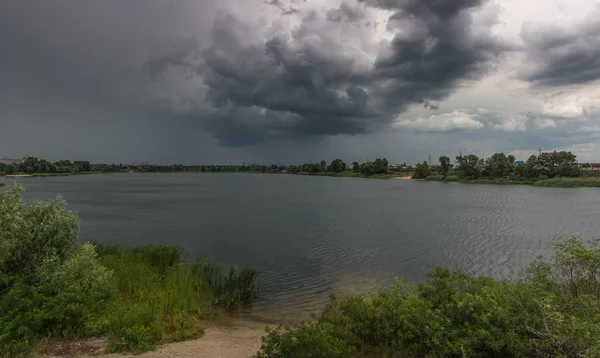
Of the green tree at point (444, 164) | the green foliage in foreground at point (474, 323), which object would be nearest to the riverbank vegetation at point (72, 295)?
the green foliage in foreground at point (474, 323)

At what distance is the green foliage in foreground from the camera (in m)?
6.71

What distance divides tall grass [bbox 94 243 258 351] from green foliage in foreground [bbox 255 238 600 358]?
3.84 metres

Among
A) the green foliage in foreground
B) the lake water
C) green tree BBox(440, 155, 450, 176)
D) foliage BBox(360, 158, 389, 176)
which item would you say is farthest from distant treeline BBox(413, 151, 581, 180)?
the green foliage in foreground

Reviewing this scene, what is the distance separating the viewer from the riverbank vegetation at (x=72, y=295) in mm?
9086

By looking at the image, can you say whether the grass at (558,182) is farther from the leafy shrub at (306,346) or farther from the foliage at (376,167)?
the leafy shrub at (306,346)

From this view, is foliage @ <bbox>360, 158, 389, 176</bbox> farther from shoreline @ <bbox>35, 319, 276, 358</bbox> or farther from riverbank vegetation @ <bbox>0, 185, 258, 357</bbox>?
shoreline @ <bbox>35, 319, 276, 358</bbox>

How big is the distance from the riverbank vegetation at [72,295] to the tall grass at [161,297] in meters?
0.03

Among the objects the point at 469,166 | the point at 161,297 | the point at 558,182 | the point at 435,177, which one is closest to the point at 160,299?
the point at 161,297

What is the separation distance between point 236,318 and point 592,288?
1185 cm

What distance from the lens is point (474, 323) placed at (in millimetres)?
7918

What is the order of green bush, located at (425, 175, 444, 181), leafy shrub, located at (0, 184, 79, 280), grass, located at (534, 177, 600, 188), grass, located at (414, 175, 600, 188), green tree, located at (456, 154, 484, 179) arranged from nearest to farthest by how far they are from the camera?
1. leafy shrub, located at (0, 184, 79, 280)
2. grass, located at (534, 177, 600, 188)
3. grass, located at (414, 175, 600, 188)
4. green tree, located at (456, 154, 484, 179)
5. green bush, located at (425, 175, 444, 181)

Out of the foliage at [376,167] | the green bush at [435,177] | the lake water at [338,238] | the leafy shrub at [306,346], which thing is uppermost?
the foliage at [376,167]

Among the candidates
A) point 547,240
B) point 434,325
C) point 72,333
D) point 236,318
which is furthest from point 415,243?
point 72,333

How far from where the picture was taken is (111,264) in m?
15.9
